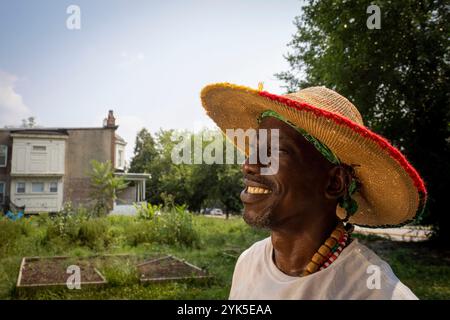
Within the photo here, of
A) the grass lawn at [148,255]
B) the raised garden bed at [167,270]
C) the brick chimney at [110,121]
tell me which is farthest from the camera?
the brick chimney at [110,121]

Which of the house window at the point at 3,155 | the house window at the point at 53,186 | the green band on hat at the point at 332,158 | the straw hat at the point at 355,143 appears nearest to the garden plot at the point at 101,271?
the straw hat at the point at 355,143

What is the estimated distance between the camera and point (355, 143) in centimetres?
145

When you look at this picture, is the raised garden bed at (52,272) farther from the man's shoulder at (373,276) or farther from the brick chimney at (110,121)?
the brick chimney at (110,121)

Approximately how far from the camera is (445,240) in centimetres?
1214

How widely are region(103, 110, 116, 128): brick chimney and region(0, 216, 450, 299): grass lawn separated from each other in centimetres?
1701

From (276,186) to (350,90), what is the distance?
9.62m

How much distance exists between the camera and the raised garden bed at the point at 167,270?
6.66m

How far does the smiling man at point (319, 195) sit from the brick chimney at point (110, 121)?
1199 inches

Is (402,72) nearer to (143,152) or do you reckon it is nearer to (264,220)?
(264,220)

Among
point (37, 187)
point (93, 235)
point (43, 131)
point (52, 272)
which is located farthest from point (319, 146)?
point (43, 131)

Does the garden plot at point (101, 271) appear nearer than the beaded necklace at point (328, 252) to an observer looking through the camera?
No

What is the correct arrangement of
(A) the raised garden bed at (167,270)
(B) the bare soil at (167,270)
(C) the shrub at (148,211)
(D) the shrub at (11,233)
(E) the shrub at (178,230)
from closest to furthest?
1. (A) the raised garden bed at (167,270)
2. (B) the bare soil at (167,270)
3. (D) the shrub at (11,233)
4. (E) the shrub at (178,230)
5. (C) the shrub at (148,211)

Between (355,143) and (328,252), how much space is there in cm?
50

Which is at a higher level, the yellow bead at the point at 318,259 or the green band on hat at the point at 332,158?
the green band on hat at the point at 332,158
